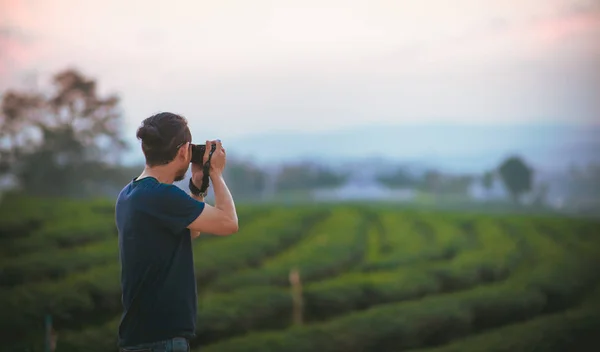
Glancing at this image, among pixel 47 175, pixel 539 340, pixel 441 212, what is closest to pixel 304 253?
pixel 539 340

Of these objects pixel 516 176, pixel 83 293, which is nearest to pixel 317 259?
pixel 83 293

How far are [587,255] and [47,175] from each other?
11.1 meters

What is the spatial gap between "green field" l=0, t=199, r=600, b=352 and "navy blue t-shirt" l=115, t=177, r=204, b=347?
140 inches

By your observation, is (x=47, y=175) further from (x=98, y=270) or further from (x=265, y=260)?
(x=98, y=270)

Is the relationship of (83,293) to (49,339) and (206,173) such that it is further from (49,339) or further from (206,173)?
(206,173)

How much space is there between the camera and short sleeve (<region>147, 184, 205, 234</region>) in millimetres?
2096

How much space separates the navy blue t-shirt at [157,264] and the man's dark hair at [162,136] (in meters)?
0.09

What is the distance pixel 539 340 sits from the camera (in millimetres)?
6562

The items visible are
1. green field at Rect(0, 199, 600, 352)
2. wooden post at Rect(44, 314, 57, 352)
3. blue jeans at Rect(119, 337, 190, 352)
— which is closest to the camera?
blue jeans at Rect(119, 337, 190, 352)

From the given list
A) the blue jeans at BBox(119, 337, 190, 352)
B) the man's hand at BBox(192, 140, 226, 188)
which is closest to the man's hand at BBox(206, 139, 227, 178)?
the man's hand at BBox(192, 140, 226, 188)

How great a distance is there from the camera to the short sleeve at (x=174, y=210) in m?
2.10

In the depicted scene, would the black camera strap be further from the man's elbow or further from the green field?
the green field

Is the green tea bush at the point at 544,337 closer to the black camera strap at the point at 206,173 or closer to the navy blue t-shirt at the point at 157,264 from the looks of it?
the black camera strap at the point at 206,173

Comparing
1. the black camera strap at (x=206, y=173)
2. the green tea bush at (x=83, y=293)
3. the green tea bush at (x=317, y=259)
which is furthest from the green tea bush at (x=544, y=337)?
the black camera strap at (x=206, y=173)
